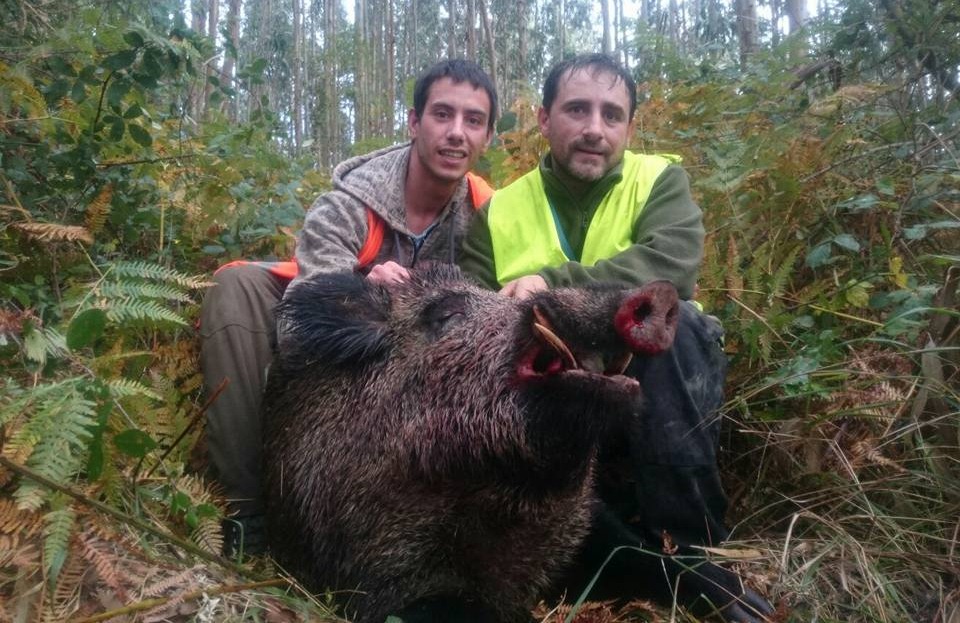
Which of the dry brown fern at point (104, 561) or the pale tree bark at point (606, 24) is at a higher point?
the pale tree bark at point (606, 24)

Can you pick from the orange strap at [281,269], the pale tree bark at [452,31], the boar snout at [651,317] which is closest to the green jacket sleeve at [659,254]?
the boar snout at [651,317]

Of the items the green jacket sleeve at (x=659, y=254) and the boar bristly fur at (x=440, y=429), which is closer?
the boar bristly fur at (x=440, y=429)

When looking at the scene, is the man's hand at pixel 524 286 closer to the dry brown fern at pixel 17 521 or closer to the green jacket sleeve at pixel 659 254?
the green jacket sleeve at pixel 659 254

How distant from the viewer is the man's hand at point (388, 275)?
3553 millimetres

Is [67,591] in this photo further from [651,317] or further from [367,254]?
[367,254]

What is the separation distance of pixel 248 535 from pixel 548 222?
2.03 metres

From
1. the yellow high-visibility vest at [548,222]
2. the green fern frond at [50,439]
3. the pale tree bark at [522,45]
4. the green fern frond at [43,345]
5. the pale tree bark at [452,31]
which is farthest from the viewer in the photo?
the pale tree bark at [452,31]

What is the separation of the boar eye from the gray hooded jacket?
0.66 metres

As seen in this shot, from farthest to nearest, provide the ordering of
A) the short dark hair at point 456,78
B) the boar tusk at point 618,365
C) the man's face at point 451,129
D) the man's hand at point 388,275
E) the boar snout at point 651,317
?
the short dark hair at point 456,78 < the man's face at point 451,129 < the man's hand at point 388,275 < the boar tusk at point 618,365 < the boar snout at point 651,317

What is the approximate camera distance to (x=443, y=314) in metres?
3.22

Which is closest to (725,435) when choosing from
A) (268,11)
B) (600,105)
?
(600,105)

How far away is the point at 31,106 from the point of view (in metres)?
4.02

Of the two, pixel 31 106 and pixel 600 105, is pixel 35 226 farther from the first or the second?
pixel 600 105

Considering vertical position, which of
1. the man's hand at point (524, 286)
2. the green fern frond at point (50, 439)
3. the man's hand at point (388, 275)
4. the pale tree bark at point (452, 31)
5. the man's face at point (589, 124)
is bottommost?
the green fern frond at point (50, 439)
